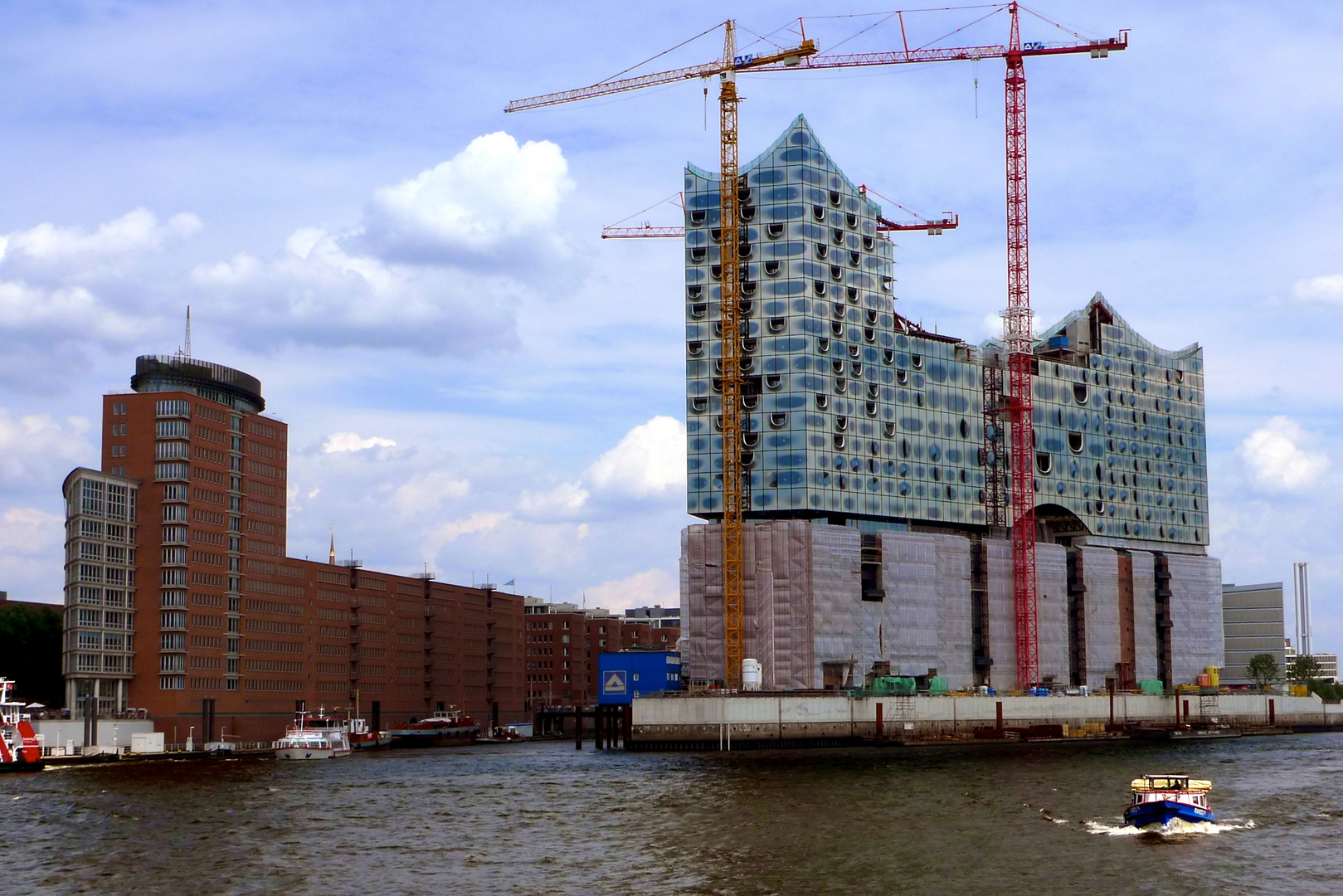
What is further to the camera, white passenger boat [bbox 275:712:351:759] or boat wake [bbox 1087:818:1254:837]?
white passenger boat [bbox 275:712:351:759]

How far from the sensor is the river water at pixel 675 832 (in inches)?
3046

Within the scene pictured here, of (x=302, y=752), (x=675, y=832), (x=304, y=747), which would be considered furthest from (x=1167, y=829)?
(x=304, y=747)

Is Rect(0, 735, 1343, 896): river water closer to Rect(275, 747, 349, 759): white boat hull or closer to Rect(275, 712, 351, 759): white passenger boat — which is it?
Rect(275, 747, 349, 759): white boat hull

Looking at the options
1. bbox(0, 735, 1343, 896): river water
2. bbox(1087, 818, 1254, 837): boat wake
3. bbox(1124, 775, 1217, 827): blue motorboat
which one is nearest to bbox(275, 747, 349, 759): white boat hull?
bbox(0, 735, 1343, 896): river water

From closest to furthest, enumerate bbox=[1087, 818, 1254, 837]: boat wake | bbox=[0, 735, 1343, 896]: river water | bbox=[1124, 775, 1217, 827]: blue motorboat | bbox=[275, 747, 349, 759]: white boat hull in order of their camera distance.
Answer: bbox=[0, 735, 1343, 896]: river water
bbox=[1087, 818, 1254, 837]: boat wake
bbox=[1124, 775, 1217, 827]: blue motorboat
bbox=[275, 747, 349, 759]: white boat hull

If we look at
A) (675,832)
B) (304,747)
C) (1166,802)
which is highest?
(1166,802)

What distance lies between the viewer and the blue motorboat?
93500 mm

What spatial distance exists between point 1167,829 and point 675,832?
28.3 metres

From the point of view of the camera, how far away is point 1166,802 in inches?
3676

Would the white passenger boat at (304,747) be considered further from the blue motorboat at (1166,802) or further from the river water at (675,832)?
the blue motorboat at (1166,802)

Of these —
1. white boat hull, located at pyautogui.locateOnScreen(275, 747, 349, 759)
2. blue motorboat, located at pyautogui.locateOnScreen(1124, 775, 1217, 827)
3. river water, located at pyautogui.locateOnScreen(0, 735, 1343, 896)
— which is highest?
blue motorboat, located at pyautogui.locateOnScreen(1124, 775, 1217, 827)

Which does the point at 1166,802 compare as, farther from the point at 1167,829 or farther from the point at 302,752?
the point at 302,752

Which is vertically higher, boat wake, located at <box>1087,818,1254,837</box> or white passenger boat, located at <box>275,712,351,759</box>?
boat wake, located at <box>1087,818,1254,837</box>

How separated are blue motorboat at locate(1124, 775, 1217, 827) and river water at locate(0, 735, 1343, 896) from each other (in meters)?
1.57
